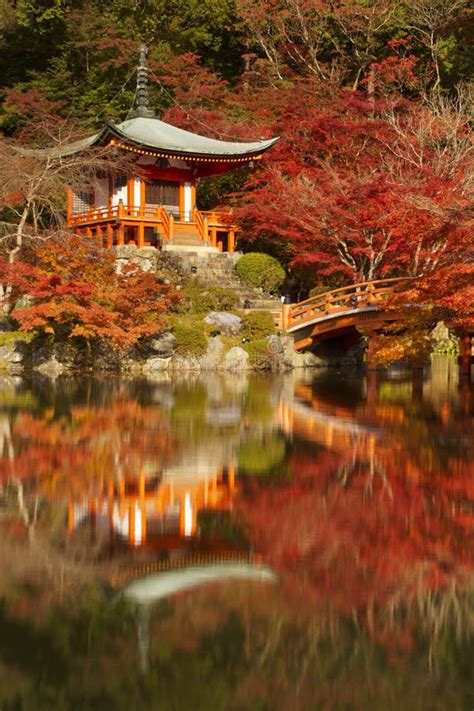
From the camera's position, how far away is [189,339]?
23953 mm

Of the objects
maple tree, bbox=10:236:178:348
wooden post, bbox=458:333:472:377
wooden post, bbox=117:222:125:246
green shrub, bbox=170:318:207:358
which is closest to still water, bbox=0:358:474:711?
maple tree, bbox=10:236:178:348

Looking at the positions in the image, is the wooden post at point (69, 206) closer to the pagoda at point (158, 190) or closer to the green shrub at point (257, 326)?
the pagoda at point (158, 190)

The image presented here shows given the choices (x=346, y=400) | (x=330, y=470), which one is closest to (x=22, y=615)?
(x=330, y=470)

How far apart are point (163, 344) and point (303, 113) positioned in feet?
35.9

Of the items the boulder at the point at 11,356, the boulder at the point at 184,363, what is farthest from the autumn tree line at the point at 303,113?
the boulder at the point at 184,363

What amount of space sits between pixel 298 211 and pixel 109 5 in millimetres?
20309

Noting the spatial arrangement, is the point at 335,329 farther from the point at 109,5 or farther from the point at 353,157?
the point at 109,5

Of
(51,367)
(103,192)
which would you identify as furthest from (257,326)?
(103,192)

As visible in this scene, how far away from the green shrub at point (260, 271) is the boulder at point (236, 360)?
12.3 feet

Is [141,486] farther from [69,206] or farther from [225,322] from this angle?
[69,206]

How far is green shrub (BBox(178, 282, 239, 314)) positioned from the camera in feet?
84.3

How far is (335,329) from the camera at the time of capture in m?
25.4

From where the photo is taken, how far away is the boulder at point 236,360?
24.4 m

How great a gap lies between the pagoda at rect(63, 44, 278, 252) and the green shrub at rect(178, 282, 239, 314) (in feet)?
7.44
